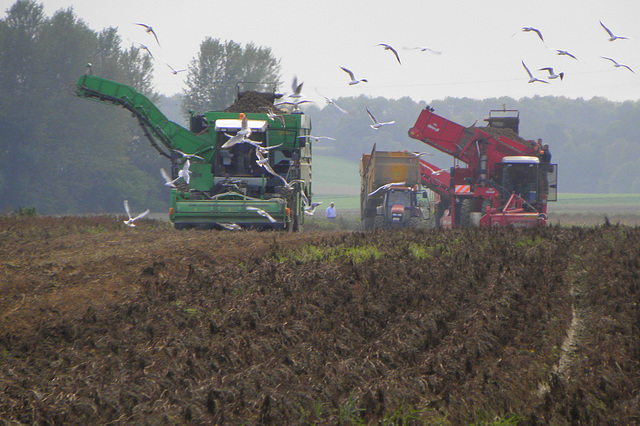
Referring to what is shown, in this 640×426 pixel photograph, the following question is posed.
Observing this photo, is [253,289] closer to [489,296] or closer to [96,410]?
[489,296]

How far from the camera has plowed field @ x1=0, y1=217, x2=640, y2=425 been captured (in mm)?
4992

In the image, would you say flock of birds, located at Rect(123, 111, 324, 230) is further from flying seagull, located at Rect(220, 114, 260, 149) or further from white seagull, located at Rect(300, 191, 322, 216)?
white seagull, located at Rect(300, 191, 322, 216)

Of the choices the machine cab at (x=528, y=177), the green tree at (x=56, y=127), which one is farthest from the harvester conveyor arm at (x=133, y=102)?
the green tree at (x=56, y=127)

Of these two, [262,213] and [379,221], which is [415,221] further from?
[262,213]

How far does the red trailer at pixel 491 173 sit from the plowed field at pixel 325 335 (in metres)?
11.5

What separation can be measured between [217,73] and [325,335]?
60706 millimetres

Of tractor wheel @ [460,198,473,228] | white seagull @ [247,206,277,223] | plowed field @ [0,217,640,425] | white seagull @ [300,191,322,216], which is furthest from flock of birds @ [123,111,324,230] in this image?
tractor wheel @ [460,198,473,228]

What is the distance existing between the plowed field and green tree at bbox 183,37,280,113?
177ft

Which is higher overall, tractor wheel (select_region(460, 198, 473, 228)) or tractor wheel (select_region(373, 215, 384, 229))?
tractor wheel (select_region(460, 198, 473, 228))

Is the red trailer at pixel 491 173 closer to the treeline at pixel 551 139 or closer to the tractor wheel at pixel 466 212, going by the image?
the tractor wheel at pixel 466 212

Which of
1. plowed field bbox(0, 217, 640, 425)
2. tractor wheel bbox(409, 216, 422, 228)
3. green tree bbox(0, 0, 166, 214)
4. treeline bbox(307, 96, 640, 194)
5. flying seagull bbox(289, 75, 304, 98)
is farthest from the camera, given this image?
treeline bbox(307, 96, 640, 194)

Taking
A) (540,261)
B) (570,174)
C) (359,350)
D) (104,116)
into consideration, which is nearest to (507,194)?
(540,261)

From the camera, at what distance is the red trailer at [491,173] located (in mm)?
23203

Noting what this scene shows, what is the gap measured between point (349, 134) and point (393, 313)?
395 ft
